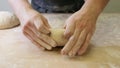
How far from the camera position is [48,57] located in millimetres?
621

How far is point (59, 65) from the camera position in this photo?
1.92 feet

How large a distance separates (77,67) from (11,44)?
239 millimetres

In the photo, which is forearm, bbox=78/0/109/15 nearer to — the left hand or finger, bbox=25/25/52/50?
the left hand

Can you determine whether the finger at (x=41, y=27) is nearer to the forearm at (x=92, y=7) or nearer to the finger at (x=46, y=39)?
the finger at (x=46, y=39)

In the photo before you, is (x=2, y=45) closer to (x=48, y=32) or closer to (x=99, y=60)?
(x=48, y=32)

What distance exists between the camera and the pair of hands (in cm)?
62

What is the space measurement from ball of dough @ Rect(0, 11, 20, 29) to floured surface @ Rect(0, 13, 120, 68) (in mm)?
88

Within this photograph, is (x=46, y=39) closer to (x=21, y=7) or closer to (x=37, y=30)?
(x=37, y=30)

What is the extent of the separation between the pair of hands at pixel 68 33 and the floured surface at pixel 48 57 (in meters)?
0.02

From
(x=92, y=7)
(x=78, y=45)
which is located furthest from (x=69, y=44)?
(x=92, y=7)

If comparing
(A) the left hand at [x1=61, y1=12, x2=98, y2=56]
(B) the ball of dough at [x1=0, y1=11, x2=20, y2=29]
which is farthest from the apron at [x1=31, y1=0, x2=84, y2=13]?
(A) the left hand at [x1=61, y1=12, x2=98, y2=56]

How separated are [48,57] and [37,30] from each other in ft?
0.29

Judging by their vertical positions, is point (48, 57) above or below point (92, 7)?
below

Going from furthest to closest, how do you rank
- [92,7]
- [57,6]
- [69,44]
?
[57,6] → [92,7] → [69,44]
